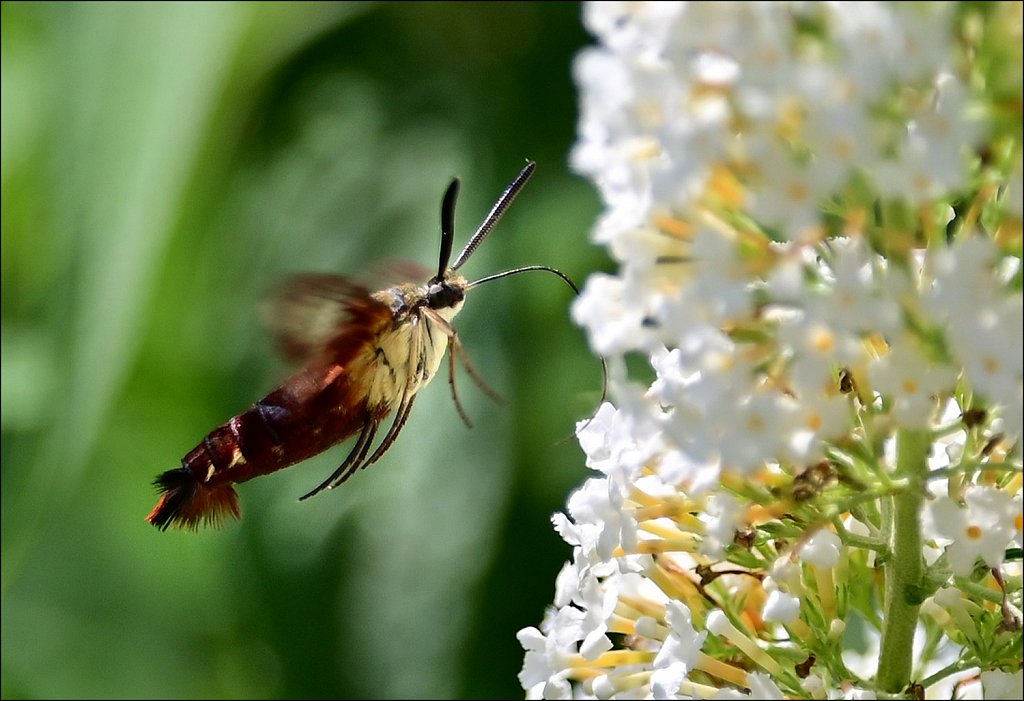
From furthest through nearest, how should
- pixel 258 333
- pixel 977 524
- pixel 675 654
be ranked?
pixel 258 333
pixel 675 654
pixel 977 524

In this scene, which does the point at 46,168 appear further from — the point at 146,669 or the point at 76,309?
the point at 146,669

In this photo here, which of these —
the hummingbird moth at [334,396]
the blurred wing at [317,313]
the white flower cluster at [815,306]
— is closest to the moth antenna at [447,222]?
the hummingbird moth at [334,396]

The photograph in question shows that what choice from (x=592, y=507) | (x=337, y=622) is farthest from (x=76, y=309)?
(x=592, y=507)

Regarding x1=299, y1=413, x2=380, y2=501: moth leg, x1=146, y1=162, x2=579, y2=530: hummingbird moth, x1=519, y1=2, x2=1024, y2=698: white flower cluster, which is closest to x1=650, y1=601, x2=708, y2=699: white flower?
x1=519, y1=2, x2=1024, y2=698: white flower cluster

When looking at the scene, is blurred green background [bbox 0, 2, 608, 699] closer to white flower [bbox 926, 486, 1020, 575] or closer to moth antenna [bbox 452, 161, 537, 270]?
moth antenna [bbox 452, 161, 537, 270]

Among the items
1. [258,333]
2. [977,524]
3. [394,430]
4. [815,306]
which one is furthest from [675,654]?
[258,333]

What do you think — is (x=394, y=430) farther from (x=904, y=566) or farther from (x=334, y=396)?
(x=904, y=566)

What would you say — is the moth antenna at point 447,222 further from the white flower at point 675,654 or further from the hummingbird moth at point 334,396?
the white flower at point 675,654
